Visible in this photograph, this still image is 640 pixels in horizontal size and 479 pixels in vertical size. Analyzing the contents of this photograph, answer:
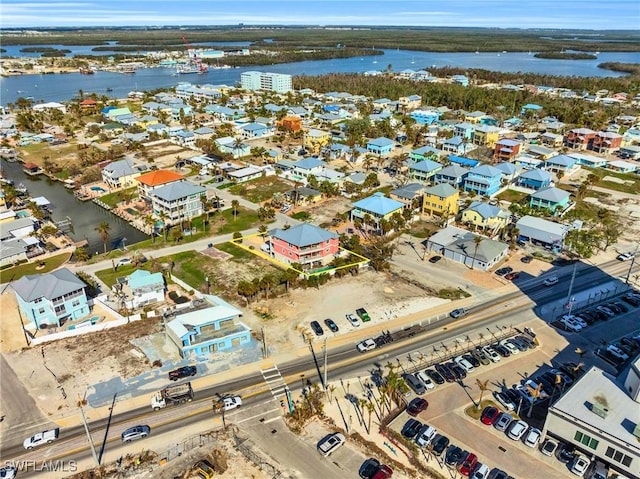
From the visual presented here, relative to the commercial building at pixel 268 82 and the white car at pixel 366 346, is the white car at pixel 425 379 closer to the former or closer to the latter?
the white car at pixel 366 346

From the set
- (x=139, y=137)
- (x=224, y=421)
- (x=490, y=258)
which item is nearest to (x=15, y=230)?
(x=224, y=421)

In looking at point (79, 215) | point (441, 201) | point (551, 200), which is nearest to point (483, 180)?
point (551, 200)

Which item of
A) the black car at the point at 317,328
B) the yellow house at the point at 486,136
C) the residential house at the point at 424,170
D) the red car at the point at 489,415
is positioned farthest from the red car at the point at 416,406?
the yellow house at the point at 486,136

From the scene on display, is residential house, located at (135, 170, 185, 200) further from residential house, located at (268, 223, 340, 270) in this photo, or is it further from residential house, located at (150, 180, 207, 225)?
residential house, located at (268, 223, 340, 270)

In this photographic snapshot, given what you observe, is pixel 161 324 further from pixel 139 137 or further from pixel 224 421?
pixel 139 137

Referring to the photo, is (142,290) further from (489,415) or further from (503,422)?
(503,422)

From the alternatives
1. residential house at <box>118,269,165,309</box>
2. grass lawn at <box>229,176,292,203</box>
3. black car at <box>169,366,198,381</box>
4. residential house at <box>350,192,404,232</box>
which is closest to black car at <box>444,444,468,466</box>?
black car at <box>169,366,198,381</box>
